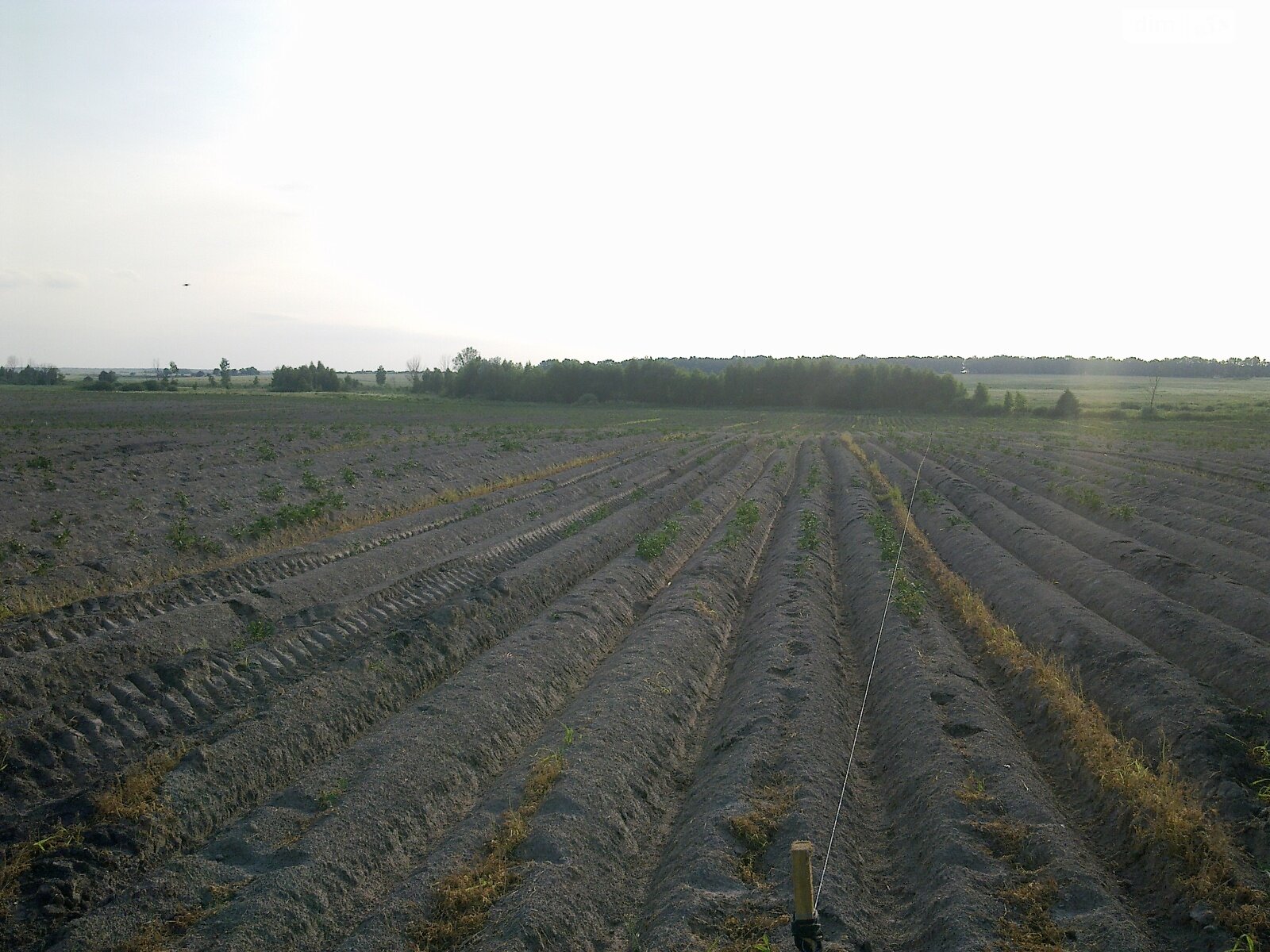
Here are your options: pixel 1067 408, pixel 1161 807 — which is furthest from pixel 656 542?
pixel 1067 408

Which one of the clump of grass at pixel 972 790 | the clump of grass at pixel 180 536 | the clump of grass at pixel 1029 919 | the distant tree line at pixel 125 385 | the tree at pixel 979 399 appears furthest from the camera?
the distant tree line at pixel 125 385

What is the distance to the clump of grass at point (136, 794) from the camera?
6.95 m

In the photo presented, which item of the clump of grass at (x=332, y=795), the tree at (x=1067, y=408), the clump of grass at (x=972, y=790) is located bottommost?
the clump of grass at (x=972, y=790)

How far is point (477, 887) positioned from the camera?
636cm

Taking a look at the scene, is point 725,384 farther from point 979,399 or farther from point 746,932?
point 746,932

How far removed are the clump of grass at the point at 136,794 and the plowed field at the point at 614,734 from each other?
0.05 metres

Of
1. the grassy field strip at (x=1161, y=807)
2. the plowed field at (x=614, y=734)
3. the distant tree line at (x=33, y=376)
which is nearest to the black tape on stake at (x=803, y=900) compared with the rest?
the plowed field at (x=614, y=734)

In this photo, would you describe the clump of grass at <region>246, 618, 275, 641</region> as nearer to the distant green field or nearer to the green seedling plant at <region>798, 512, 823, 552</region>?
the green seedling plant at <region>798, 512, 823, 552</region>

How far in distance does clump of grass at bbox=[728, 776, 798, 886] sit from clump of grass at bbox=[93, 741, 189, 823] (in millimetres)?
5060

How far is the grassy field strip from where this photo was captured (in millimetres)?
6035

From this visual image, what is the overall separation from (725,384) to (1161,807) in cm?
9143

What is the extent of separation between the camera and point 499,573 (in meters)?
16.0

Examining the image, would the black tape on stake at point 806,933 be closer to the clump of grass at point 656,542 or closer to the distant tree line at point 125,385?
the clump of grass at point 656,542

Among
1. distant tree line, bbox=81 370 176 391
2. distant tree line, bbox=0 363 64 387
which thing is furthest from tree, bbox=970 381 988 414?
distant tree line, bbox=0 363 64 387
